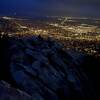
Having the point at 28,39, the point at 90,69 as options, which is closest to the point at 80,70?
the point at 90,69

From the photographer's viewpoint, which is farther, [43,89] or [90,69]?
[90,69]

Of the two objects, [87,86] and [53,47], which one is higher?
[53,47]

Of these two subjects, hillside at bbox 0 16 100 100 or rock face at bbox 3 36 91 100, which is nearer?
rock face at bbox 3 36 91 100

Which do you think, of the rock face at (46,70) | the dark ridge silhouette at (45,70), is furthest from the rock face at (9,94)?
the dark ridge silhouette at (45,70)

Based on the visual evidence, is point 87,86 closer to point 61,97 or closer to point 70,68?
point 70,68

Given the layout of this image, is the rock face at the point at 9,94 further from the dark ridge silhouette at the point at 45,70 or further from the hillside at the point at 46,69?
the dark ridge silhouette at the point at 45,70

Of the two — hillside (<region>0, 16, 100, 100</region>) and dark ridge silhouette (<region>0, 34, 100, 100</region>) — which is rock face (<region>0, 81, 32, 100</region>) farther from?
dark ridge silhouette (<region>0, 34, 100, 100</region>)

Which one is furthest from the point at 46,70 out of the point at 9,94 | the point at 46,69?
the point at 9,94

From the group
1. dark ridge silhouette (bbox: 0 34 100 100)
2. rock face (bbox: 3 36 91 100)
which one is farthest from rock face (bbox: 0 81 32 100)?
dark ridge silhouette (bbox: 0 34 100 100)

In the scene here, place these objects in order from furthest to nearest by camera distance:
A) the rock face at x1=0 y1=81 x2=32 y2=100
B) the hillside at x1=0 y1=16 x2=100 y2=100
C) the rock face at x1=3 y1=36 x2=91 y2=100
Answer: the hillside at x1=0 y1=16 x2=100 y2=100, the rock face at x1=3 y1=36 x2=91 y2=100, the rock face at x1=0 y1=81 x2=32 y2=100
